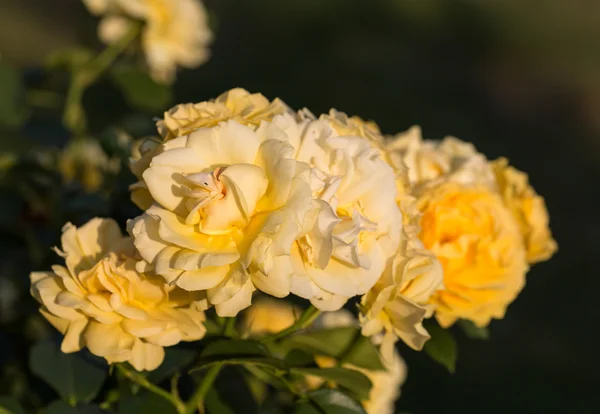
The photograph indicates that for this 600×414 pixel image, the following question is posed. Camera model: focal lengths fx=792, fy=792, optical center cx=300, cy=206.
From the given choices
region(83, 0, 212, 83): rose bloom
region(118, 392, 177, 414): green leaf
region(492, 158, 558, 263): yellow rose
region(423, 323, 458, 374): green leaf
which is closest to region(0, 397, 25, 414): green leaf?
region(118, 392, 177, 414): green leaf

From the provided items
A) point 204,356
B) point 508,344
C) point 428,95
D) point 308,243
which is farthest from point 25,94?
point 428,95

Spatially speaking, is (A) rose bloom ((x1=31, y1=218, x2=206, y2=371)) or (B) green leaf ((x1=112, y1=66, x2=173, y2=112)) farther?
(B) green leaf ((x1=112, y1=66, x2=173, y2=112))

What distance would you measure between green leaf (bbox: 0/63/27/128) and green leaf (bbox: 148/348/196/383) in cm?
68

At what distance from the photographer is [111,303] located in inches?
28.1

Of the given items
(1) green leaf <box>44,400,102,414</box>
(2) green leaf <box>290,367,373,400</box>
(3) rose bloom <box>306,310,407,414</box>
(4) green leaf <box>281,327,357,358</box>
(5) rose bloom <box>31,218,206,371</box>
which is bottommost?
(3) rose bloom <box>306,310,407,414</box>

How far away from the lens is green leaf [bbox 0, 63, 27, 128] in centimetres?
133

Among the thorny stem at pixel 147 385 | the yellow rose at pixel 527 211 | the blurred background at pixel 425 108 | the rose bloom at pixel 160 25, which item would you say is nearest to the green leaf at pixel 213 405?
the thorny stem at pixel 147 385

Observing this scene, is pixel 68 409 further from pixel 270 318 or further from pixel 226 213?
pixel 270 318

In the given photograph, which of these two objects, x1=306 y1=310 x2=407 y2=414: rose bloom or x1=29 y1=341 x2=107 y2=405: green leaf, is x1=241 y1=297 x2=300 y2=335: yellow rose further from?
x1=29 y1=341 x2=107 y2=405: green leaf

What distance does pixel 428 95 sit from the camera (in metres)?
4.92

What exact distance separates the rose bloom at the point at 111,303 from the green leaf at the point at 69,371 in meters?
0.10

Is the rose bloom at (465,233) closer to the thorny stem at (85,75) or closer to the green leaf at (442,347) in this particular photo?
the green leaf at (442,347)

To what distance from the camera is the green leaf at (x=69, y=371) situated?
82 centimetres

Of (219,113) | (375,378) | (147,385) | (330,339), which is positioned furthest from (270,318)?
(219,113)
